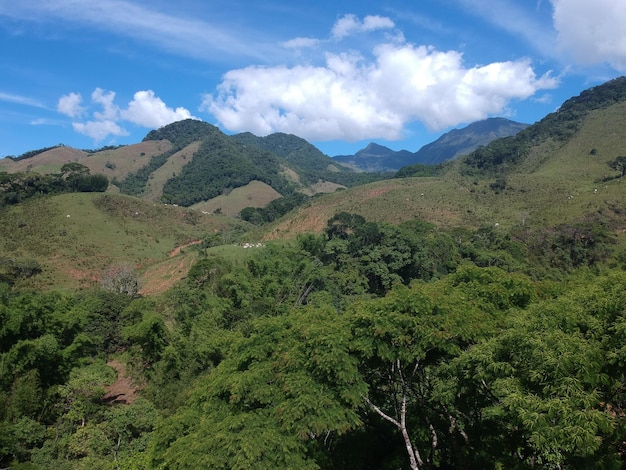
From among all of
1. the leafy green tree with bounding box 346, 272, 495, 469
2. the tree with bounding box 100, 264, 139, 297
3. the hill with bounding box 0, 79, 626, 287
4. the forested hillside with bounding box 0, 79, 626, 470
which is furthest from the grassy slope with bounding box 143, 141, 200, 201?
the leafy green tree with bounding box 346, 272, 495, 469

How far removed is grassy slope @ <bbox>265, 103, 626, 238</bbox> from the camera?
184 feet

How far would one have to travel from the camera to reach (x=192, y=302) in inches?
1198

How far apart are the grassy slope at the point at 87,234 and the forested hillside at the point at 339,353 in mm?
649

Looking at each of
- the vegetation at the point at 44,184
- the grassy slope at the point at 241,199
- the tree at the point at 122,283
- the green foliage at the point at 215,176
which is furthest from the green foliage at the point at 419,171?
the tree at the point at 122,283

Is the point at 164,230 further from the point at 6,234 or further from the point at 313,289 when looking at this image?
the point at 313,289

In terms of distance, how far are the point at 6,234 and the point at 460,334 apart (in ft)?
231

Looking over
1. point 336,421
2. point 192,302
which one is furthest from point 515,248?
point 336,421

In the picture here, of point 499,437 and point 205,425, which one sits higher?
point 205,425

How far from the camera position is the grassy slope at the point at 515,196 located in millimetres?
56000

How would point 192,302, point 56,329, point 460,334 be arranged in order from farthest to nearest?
point 192,302
point 56,329
point 460,334

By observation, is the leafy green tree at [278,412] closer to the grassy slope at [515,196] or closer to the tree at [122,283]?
the tree at [122,283]

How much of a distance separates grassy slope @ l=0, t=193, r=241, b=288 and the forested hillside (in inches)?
25.5

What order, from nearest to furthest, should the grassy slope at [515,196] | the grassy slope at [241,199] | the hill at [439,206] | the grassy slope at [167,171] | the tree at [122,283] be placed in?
the tree at [122,283] → the hill at [439,206] → the grassy slope at [515,196] → the grassy slope at [241,199] → the grassy slope at [167,171]

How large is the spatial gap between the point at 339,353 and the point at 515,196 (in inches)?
2619
